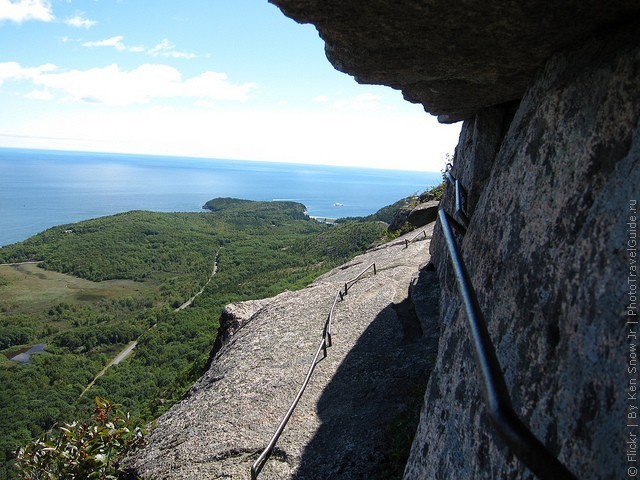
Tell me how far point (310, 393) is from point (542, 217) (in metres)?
5.79

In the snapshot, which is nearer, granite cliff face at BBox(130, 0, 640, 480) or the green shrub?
granite cliff face at BBox(130, 0, 640, 480)

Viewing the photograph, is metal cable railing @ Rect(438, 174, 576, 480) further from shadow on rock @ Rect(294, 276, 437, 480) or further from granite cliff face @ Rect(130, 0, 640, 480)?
shadow on rock @ Rect(294, 276, 437, 480)

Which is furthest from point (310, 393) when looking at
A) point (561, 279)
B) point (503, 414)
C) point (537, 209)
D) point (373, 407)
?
point (503, 414)

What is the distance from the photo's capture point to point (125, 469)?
23.4 ft

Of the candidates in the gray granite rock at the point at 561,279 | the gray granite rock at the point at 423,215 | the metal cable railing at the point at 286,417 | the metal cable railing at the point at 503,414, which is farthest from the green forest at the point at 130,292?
the metal cable railing at the point at 503,414

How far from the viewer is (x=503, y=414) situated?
1.66m

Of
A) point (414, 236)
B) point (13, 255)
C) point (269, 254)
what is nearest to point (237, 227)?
point (269, 254)

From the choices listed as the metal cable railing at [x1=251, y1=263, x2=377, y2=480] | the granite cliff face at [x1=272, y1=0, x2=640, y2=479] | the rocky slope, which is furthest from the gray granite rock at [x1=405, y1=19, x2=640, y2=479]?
the rocky slope

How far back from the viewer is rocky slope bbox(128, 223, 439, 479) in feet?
20.3

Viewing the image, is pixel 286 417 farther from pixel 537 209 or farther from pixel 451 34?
pixel 451 34

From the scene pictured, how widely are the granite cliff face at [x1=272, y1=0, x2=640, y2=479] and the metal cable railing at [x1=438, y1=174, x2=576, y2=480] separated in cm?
50

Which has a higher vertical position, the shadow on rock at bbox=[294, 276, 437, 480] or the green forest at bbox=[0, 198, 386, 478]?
the shadow on rock at bbox=[294, 276, 437, 480]

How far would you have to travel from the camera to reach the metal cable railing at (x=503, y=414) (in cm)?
150

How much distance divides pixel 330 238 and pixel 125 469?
287 ft
